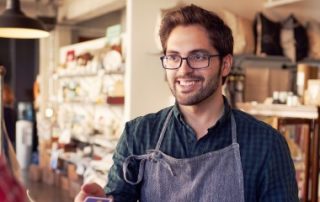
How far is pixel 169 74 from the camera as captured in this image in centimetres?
164

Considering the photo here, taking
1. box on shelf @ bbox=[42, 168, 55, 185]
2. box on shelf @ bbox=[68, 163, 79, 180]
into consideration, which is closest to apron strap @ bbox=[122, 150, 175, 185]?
box on shelf @ bbox=[68, 163, 79, 180]

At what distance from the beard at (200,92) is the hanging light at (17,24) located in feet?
6.74

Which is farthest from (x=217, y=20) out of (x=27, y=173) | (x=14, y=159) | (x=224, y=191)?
(x=27, y=173)

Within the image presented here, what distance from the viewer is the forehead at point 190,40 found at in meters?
1.60

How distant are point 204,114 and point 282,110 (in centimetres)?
200

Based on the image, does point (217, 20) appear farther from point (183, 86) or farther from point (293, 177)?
point (293, 177)

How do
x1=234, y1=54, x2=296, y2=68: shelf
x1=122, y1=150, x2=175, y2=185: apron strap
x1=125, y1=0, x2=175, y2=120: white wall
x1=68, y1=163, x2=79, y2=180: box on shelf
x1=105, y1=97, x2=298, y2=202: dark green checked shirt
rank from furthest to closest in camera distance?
x1=68, y1=163, x2=79, y2=180: box on shelf → x1=234, y1=54, x2=296, y2=68: shelf → x1=125, y1=0, x2=175, y2=120: white wall → x1=122, y1=150, x2=175, y2=185: apron strap → x1=105, y1=97, x2=298, y2=202: dark green checked shirt

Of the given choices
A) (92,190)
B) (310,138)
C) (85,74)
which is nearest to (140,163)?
(92,190)

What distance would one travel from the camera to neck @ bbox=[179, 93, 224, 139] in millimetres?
1678

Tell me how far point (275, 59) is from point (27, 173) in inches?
170

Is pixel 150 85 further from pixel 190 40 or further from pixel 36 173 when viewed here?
pixel 36 173

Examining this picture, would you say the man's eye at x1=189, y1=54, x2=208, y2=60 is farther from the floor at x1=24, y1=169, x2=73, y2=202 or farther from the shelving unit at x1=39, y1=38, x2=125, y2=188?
the floor at x1=24, y1=169, x2=73, y2=202

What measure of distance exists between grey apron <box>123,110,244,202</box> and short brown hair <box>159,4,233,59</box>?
28cm

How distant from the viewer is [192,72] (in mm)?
1587
